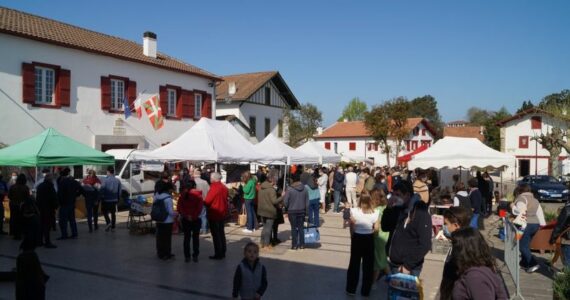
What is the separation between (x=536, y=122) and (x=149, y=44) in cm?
3660

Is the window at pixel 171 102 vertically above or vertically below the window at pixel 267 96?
below

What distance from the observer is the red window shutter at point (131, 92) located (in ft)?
67.8

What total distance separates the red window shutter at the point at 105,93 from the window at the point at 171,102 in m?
3.90

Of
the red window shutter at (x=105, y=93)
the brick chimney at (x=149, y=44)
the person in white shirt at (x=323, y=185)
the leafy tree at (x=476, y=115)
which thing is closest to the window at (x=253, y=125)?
the brick chimney at (x=149, y=44)

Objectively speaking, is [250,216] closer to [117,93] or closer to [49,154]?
[49,154]

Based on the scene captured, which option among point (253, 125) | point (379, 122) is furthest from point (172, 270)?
point (379, 122)

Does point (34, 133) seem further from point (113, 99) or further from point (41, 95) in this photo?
point (113, 99)

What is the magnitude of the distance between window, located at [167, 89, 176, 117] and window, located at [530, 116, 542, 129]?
1383 inches

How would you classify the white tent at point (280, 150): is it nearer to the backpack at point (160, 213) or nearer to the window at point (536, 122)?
the backpack at point (160, 213)

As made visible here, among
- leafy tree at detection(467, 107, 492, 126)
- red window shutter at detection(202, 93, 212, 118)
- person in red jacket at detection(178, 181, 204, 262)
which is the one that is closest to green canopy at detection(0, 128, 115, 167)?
person in red jacket at detection(178, 181, 204, 262)

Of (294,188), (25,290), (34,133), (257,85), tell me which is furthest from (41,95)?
(257,85)

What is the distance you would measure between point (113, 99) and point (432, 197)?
568 inches

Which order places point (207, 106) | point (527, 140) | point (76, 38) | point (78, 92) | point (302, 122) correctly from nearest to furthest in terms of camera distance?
point (78, 92) → point (76, 38) → point (207, 106) → point (302, 122) → point (527, 140)

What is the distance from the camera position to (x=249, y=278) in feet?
15.1
